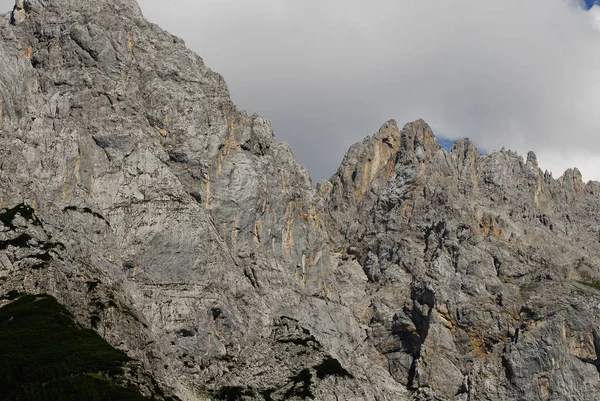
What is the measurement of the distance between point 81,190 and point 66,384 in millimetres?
73795

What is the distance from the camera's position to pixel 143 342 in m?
172

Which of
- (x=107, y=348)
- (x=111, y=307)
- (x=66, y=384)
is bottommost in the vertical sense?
(x=66, y=384)

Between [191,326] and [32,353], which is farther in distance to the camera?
[191,326]

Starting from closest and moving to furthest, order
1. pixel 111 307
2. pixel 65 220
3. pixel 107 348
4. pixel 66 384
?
pixel 66 384 < pixel 107 348 < pixel 111 307 < pixel 65 220

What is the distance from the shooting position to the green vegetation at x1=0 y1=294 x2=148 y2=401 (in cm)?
13250

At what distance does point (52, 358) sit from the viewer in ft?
471

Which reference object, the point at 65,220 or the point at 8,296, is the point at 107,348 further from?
the point at 65,220

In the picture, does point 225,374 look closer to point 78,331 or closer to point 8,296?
point 78,331

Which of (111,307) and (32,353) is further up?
(111,307)

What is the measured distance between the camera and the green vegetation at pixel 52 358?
435 ft

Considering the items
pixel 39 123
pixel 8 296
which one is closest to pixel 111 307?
pixel 8 296

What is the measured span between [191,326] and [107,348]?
41.4 m

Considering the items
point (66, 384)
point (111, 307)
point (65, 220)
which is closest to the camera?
point (66, 384)

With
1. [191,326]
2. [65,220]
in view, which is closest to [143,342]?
[191,326]
